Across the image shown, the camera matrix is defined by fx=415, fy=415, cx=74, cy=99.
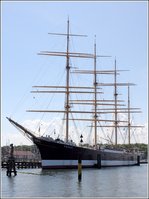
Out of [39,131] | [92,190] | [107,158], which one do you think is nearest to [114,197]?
[92,190]

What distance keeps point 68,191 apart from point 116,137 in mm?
67356

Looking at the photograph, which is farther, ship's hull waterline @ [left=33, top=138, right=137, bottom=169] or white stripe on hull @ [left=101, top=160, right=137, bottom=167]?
white stripe on hull @ [left=101, top=160, right=137, bottom=167]

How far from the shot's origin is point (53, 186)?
35500mm

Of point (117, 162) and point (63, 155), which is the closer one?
point (63, 155)

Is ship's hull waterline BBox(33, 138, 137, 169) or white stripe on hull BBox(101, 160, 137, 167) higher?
ship's hull waterline BBox(33, 138, 137, 169)

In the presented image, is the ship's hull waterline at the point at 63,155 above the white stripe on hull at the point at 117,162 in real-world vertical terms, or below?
above

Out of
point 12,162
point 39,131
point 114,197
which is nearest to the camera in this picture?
point 114,197

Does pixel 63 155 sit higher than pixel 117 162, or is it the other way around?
pixel 63 155

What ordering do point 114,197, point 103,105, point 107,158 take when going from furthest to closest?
point 103,105
point 107,158
point 114,197

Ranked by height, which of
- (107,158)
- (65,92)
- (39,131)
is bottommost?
(107,158)

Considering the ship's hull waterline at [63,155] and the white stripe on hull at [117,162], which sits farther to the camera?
the white stripe on hull at [117,162]

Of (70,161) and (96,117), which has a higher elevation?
(96,117)

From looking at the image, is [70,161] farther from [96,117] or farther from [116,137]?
[116,137]

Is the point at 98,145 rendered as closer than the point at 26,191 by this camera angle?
No
